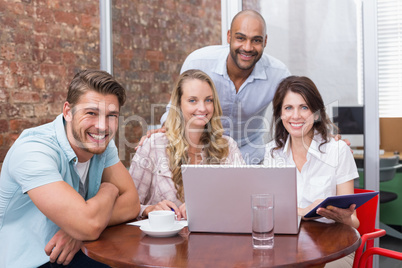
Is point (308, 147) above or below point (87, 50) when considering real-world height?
below

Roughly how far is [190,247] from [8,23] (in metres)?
2.15

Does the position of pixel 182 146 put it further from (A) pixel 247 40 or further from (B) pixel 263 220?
(B) pixel 263 220

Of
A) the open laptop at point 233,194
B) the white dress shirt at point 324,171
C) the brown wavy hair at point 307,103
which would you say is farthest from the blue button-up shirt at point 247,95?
the open laptop at point 233,194

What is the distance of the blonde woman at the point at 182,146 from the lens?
7.13 ft

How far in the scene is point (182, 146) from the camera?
7.30 ft

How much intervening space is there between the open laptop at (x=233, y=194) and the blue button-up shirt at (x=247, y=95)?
4.31ft

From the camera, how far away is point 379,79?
8.23ft

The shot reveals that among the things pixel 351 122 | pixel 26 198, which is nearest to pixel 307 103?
pixel 351 122

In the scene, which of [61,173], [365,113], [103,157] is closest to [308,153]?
[365,113]

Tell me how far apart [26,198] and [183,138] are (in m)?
0.88

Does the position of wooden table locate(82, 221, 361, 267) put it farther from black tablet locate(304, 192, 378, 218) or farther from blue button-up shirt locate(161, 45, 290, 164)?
blue button-up shirt locate(161, 45, 290, 164)

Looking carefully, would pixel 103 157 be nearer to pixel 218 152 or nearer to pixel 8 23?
pixel 218 152

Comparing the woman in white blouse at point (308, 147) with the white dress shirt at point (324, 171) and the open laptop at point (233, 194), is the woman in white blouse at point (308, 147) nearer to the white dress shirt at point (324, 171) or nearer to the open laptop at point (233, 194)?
the white dress shirt at point (324, 171)

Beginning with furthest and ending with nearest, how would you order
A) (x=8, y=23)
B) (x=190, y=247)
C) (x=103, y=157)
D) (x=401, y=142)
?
(x=8, y=23) → (x=401, y=142) → (x=103, y=157) → (x=190, y=247)
